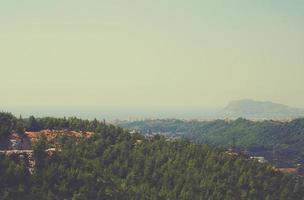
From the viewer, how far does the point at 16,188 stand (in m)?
110

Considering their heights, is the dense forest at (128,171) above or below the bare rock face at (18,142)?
below

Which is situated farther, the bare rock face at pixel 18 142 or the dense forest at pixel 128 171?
the bare rock face at pixel 18 142

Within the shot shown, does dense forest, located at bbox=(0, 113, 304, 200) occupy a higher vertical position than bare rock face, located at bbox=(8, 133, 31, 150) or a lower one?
lower

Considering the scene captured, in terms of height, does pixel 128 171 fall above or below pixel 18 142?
below

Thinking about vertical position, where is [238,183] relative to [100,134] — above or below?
below

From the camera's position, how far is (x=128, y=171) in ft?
429

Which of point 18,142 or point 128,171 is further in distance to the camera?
point 18,142

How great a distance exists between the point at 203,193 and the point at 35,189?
37.7 meters

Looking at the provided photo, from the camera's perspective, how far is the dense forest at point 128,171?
375 ft

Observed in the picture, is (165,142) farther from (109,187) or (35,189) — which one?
(35,189)

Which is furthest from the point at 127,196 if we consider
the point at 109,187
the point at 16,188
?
the point at 16,188

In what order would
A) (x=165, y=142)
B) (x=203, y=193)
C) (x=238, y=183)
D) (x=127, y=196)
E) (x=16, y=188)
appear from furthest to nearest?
(x=165, y=142) → (x=238, y=183) → (x=203, y=193) → (x=127, y=196) → (x=16, y=188)

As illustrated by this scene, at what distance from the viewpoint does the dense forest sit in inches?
4498

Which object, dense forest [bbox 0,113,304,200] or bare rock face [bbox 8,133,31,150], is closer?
dense forest [bbox 0,113,304,200]
